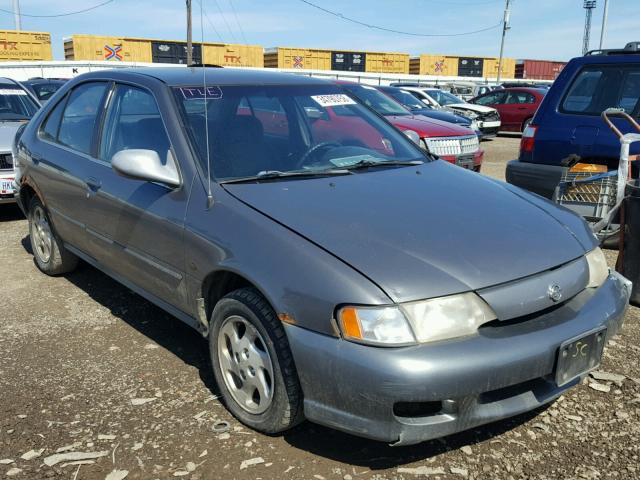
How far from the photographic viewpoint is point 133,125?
11.8 feet

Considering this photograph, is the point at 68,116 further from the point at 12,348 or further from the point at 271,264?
the point at 271,264

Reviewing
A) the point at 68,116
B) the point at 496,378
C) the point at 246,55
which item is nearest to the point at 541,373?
the point at 496,378

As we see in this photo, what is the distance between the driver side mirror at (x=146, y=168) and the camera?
9.92 ft

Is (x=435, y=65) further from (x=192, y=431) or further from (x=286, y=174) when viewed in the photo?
(x=192, y=431)

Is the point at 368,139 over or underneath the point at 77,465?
over

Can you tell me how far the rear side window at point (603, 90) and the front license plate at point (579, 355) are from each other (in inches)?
139

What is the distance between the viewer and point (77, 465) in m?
2.55

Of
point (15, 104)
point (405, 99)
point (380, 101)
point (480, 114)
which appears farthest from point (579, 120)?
point (480, 114)

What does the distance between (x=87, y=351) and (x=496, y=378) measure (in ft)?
8.14

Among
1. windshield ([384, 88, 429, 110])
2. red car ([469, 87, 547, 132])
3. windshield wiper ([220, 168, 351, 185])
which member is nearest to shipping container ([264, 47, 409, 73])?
red car ([469, 87, 547, 132])

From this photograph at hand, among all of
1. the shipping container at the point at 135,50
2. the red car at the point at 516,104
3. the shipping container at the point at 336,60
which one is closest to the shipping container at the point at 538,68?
the shipping container at the point at 336,60

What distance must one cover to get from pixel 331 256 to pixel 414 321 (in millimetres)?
409

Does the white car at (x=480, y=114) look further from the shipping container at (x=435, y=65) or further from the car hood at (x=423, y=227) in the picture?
the shipping container at (x=435, y=65)

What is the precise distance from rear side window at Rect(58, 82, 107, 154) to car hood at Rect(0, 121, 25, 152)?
257cm
